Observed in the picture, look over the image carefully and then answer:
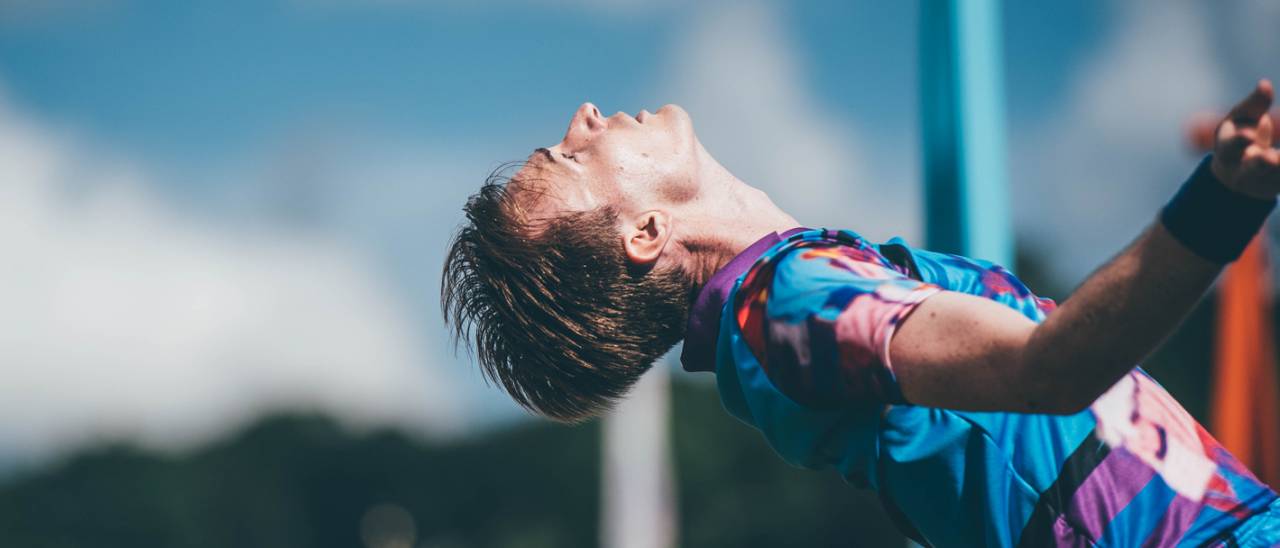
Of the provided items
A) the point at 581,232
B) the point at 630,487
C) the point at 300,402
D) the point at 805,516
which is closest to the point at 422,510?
the point at 300,402

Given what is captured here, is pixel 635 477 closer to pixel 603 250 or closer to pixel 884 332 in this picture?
pixel 603 250

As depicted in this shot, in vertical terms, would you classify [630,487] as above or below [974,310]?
below

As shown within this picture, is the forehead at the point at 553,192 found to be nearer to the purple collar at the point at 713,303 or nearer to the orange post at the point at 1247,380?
the purple collar at the point at 713,303

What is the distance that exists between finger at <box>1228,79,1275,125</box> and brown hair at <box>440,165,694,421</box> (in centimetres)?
133

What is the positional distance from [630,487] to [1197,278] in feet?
58.2

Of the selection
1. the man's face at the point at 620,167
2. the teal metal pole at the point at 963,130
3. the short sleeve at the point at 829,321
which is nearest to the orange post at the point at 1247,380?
the teal metal pole at the point at 963,130

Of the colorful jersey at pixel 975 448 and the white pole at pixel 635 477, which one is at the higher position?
the colorful jersey at pixel 975 448

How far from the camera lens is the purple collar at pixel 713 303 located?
7.26 ft

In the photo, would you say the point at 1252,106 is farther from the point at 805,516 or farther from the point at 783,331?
the point at 805,516

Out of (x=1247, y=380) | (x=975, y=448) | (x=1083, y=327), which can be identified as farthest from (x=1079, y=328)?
(x=1247, y=380)

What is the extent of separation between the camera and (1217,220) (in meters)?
1.51

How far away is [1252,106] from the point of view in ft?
4.86

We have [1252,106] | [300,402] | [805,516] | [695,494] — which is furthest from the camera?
[300,402]

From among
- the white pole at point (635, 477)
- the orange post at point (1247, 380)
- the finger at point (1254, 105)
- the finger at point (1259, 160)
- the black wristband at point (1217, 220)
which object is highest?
the finger at point (1254, 105)
